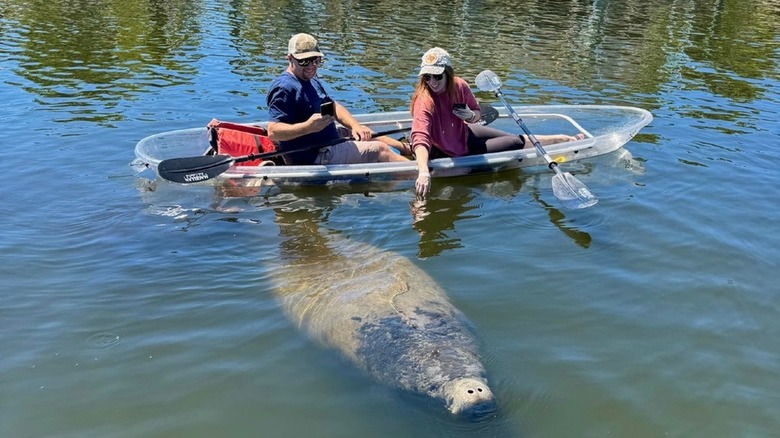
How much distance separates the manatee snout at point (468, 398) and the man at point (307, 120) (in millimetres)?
4169

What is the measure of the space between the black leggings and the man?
0.99m

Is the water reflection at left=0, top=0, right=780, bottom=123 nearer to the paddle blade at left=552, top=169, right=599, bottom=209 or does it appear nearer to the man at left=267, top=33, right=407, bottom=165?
the man at left=267, top=33, right=407, bottom=165

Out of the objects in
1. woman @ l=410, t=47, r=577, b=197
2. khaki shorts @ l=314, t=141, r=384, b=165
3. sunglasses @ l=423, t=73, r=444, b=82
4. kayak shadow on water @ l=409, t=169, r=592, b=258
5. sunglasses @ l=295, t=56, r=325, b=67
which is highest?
sunglasses @ l=295, t=56, r=325, b=67

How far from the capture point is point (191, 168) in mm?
7984

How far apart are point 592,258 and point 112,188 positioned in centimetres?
620

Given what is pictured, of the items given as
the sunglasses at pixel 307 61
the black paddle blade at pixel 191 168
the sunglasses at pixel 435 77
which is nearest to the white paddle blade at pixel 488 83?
the sunglasses at pixel 435 77

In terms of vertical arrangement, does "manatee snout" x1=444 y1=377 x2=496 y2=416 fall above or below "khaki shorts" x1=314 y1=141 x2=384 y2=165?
below

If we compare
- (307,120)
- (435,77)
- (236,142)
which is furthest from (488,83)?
(236,142)

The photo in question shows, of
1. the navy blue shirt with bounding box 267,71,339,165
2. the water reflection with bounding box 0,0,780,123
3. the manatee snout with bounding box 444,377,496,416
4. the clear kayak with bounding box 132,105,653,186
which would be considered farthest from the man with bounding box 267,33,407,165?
the manatee snout with bounding box 444,377,496,416

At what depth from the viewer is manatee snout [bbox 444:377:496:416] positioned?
160 inches

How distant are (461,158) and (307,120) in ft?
6.86

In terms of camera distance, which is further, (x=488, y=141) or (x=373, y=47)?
(x=373, y=47)

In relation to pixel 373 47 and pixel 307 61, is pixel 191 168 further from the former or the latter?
pixel 373 47

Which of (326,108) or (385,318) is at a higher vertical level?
(326,108)
